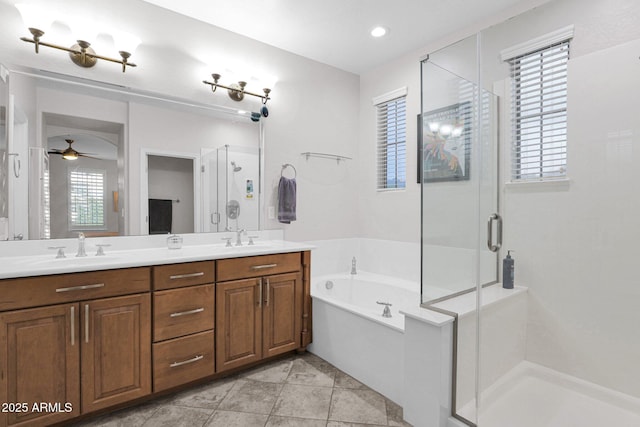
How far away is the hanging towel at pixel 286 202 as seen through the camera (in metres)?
2.93

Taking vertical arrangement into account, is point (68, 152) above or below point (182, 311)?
above

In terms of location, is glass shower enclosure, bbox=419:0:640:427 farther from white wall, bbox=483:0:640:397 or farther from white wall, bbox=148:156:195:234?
white wall, bbox=148:156:195:234

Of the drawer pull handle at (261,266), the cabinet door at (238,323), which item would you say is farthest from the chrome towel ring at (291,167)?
the cabinet door at (238,323)

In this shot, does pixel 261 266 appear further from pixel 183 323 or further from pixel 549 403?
pixel 549 403

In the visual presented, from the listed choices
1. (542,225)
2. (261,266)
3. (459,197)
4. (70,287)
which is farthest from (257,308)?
(542,225)

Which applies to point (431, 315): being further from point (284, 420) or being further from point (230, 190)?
point (230, 190)

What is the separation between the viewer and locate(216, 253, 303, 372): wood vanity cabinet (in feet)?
6.86

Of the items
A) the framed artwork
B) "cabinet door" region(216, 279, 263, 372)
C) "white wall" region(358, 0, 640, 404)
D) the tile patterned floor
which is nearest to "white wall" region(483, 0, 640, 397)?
"white wall" region(358, 0, 640, 404)

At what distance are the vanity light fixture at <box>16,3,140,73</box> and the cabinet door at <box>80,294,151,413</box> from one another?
163cm

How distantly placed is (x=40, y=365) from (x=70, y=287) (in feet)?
1.22

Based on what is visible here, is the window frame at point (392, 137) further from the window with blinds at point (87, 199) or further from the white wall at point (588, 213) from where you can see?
the window with blinds at point (87, 199)

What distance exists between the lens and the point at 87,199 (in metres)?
2.10

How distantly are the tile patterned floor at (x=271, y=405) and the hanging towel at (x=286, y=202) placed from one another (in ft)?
4.23

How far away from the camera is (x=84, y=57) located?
2121 millimetres
